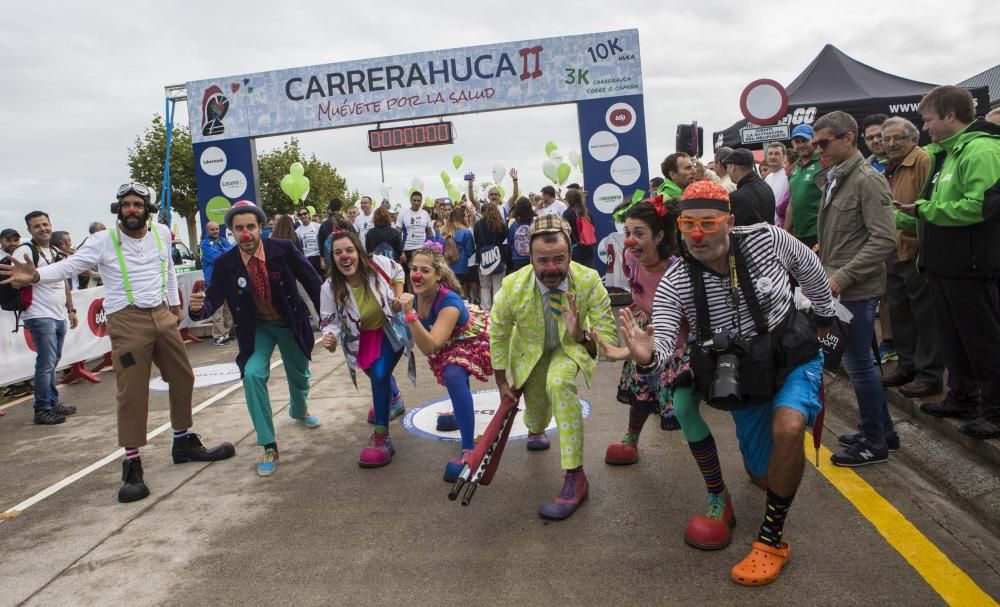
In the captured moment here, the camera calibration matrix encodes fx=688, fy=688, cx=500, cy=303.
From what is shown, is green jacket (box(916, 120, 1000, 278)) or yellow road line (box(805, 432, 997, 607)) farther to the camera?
green jacket (box(916, 120, 1000, 278))

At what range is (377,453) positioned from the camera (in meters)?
4.55

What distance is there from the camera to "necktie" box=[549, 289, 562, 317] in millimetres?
3717

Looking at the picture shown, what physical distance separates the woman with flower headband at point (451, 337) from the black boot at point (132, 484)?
191cm

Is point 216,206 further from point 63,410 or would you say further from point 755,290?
point 755,290

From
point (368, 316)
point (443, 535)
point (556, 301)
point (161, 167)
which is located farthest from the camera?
point (161, 167)

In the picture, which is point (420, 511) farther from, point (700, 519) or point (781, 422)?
point (781, 422)

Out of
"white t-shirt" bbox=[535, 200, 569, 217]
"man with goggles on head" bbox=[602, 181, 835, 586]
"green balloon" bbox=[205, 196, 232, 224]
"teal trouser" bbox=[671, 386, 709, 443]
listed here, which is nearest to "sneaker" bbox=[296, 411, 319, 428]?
"man with goggles on head" bbox=[602, 181, 835, 586]

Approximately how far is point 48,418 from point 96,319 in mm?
3074

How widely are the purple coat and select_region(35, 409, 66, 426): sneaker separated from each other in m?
2.78

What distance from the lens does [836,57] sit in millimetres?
11594

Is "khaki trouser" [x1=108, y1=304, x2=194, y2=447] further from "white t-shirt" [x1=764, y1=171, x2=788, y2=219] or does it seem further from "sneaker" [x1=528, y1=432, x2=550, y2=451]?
"white t-shirt" [x1=764, y1=171, x2=788, y2=219]

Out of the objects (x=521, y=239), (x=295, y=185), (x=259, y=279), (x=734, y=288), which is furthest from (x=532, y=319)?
(x=295, y=185)

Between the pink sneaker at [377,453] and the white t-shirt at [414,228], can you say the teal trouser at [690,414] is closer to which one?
the pink sneaker at [377,453]

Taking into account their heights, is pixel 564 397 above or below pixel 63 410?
above
